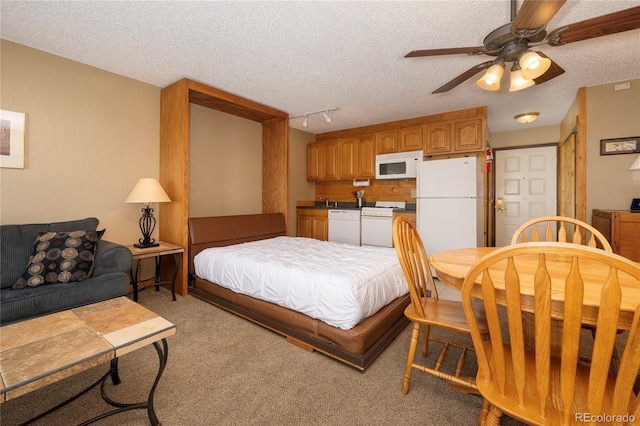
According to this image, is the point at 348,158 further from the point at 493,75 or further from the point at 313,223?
the point at 493,75

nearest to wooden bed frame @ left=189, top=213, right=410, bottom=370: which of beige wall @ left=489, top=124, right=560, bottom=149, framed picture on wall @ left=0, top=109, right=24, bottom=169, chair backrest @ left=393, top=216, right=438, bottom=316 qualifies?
chair backrest @ left=393, top=216, right=438, bottom=316

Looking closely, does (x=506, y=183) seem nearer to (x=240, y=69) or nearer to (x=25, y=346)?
(x=240, y=69)

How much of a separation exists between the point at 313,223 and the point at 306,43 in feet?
11.2

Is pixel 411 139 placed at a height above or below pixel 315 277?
above

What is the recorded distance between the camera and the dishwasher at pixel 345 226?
477 cm

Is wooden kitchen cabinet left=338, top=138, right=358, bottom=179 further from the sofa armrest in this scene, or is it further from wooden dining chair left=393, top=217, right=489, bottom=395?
the sofa armrest

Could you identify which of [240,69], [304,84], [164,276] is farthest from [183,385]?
[304,84]

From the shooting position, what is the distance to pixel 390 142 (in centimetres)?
477

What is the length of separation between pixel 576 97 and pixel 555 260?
334 centimetres

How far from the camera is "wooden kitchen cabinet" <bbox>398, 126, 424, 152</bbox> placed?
14.6 ft

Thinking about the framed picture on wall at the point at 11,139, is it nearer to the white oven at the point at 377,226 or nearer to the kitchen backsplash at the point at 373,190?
the white oven at the point at 377,226

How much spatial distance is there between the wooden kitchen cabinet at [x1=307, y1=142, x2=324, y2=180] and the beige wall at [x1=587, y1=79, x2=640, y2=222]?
12.9 ft

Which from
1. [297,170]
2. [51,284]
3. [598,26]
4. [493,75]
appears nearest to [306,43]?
[493,75]

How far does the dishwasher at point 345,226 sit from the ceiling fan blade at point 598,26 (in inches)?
133
